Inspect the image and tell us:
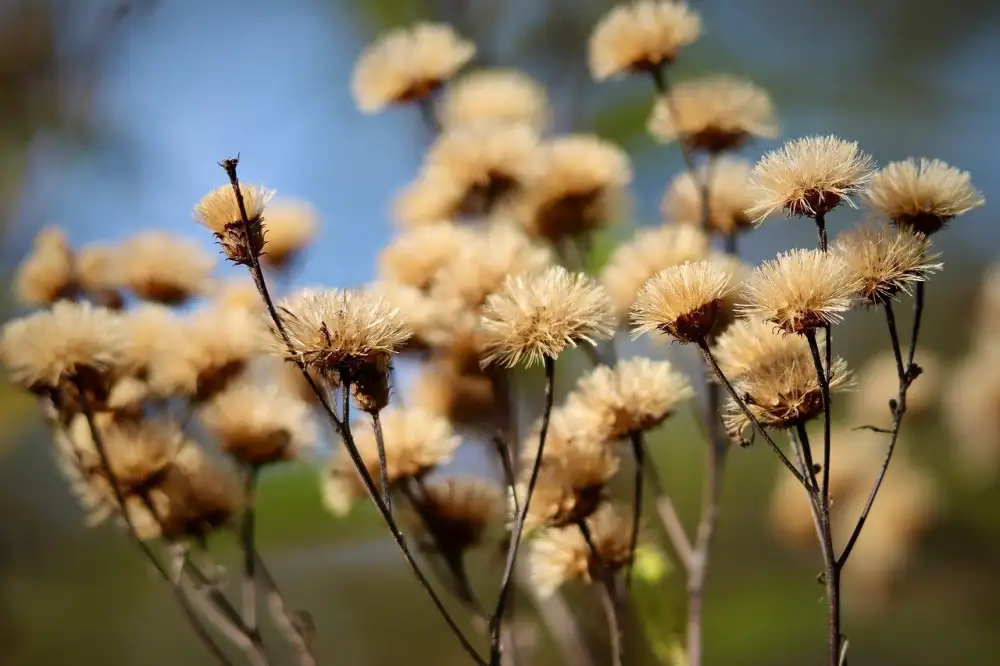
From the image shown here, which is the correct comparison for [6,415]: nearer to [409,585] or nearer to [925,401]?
[409,585]

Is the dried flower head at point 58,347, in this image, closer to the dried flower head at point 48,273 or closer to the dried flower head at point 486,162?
the dried flower head at point 48,273

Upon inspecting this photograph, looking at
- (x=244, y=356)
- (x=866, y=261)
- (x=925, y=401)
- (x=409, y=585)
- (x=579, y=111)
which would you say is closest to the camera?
(x=866, y=261)

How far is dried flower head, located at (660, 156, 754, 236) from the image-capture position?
46cm

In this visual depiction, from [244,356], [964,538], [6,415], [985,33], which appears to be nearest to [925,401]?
[964,538]

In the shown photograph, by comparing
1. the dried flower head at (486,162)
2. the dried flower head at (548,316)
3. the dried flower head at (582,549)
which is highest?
the dried flower head at (486,162)

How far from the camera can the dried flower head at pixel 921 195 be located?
301 millimetres

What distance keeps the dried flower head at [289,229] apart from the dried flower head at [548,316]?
254mm

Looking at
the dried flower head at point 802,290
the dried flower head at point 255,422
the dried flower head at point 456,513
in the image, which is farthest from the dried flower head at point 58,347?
the dried flower head at point 802,290

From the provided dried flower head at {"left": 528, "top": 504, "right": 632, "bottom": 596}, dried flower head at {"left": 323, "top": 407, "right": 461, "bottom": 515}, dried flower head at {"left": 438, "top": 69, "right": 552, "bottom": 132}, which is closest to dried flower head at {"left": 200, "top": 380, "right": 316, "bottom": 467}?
dried flower head at {"left": 323, "top": 407, "right": 461, "bottom": 515}

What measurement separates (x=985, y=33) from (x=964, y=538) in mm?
715

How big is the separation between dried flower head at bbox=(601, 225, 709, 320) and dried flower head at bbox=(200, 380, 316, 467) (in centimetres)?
18

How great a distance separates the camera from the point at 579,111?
38.5 inches

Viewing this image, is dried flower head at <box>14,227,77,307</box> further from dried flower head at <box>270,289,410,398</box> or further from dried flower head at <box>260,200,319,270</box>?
dried flower head at <box>270,289,410,398</box>

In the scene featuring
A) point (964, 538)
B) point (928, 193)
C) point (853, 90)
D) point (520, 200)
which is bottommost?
point (964, 538)
